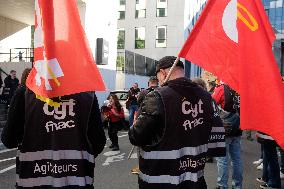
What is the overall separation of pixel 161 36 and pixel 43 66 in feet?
139

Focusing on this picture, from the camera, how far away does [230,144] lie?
19.8 feet

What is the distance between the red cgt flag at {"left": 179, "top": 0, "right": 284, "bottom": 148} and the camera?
108 inches

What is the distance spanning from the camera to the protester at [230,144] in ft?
19.4

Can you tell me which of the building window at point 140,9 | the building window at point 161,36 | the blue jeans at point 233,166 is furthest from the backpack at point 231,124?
the building window at point 140,9

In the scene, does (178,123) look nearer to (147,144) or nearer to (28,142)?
(147,144)

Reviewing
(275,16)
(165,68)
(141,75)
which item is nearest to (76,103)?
(165,68)

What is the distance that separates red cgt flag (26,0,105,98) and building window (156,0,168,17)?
42.4m

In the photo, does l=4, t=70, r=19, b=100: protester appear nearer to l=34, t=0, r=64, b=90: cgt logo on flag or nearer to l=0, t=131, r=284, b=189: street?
l=0, t=131, r=284, b=189: street

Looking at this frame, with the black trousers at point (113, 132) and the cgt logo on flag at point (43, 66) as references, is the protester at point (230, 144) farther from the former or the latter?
the black trousers at point (113, 132)

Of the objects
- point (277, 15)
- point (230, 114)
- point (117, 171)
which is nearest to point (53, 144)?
point (230, 114)

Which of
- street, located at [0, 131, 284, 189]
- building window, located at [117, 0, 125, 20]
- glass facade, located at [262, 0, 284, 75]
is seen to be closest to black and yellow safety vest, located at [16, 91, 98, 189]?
street, located at [0, 131, 284, 189]

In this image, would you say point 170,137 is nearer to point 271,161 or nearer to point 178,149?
point 178,149

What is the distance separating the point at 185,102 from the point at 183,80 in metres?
0.18

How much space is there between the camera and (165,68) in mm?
3342
